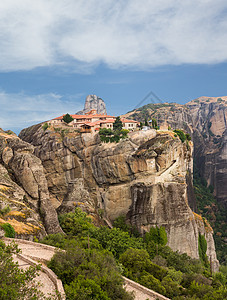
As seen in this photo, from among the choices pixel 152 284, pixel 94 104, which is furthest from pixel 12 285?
pixel 94 104

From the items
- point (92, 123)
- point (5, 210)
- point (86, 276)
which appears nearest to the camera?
point (86, 276)

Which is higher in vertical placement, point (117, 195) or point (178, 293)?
point (117, 195)

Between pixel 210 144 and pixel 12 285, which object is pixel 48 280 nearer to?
pixel 12 285

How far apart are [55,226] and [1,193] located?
27.7 feet

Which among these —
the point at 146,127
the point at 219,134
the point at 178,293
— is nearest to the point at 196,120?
the point at 219,134

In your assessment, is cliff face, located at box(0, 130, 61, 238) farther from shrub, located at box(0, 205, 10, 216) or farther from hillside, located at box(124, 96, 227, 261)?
hillside, located at box(124, 96, 227, 261)

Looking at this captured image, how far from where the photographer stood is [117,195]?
59.4 metres

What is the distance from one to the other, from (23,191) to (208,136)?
414ft

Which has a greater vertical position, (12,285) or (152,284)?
(12,285)

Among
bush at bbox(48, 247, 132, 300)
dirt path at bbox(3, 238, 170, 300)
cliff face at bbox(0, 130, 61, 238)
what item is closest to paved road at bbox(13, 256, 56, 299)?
dirt path at bbox(3, 238, 170, 300)

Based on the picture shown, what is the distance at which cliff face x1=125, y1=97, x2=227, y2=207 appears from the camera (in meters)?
123

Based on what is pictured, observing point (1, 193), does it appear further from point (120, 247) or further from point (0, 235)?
point (120, 247)

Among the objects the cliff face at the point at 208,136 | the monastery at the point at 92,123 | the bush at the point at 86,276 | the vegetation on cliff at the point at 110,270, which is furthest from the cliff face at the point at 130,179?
the cliff face at the point at 208,136

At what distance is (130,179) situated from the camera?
2280 inches
